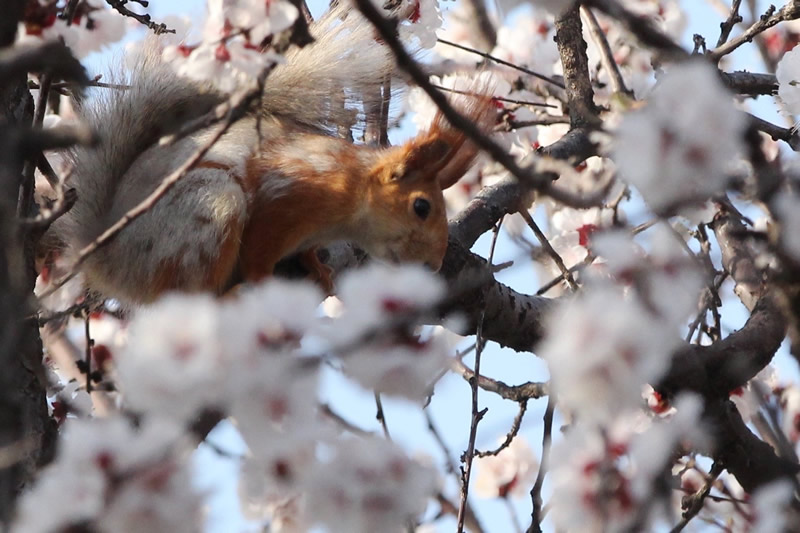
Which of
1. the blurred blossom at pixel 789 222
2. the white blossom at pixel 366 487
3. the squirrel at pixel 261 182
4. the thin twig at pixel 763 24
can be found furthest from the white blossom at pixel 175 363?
the thin twig at pixel 763 24

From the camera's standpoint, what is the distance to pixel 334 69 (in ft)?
9.55

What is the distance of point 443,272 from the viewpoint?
2873mm

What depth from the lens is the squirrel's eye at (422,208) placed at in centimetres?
284

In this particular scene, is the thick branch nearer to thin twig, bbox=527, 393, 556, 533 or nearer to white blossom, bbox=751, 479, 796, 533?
thin twig, bbox=527, 393, 556, 533

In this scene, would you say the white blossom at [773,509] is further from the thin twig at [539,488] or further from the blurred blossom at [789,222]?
the thin twig at [539,488]

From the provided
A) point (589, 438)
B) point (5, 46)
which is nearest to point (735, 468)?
point (589, 438)

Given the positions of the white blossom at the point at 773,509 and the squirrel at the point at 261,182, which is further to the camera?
the squirrel at the point at 261,182

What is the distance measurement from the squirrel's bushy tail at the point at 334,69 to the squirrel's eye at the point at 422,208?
0.35m

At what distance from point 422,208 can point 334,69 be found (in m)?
0.46

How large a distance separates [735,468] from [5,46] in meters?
1.80

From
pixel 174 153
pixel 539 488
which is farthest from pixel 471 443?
pixel 174 153

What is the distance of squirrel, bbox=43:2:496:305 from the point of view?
105 inches

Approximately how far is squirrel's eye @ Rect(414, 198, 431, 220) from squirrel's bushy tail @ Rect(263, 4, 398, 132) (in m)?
0.35

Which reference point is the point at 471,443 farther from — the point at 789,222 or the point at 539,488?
the point at 789,222
